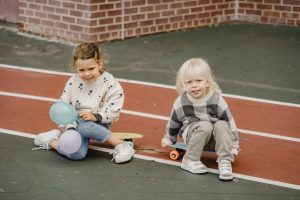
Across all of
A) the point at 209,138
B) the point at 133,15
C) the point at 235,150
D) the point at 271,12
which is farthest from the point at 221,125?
the point at 271,12

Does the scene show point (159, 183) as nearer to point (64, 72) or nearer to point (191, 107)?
point (191, 107)

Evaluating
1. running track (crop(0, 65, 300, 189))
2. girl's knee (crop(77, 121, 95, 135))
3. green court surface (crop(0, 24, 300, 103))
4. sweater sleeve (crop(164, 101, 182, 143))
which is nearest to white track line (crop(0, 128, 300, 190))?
running track (crop(0, 65, 300, 189))

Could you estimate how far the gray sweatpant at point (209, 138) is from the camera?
5.88 metres

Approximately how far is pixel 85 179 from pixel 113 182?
10.0 inches

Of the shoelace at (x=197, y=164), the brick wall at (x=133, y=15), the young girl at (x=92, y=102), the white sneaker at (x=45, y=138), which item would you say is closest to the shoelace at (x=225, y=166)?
the shoelace at (x=197, y=164)

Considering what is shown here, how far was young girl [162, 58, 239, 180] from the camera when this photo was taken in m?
5.90

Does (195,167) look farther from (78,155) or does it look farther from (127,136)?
(78,155)

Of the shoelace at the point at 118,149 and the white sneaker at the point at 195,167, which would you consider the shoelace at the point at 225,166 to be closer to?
the white sneaker at the point at 195,167

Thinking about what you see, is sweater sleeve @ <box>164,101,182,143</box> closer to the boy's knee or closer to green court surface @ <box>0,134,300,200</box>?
green court surface @ <box>0,134,300,200</box>

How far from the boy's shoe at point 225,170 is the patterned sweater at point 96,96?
3.78 feet

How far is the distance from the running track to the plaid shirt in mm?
421

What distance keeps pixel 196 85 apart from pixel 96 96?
1025 millimetres

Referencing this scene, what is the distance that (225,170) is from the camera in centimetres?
580

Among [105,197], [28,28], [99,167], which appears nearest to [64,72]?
[28,28]
